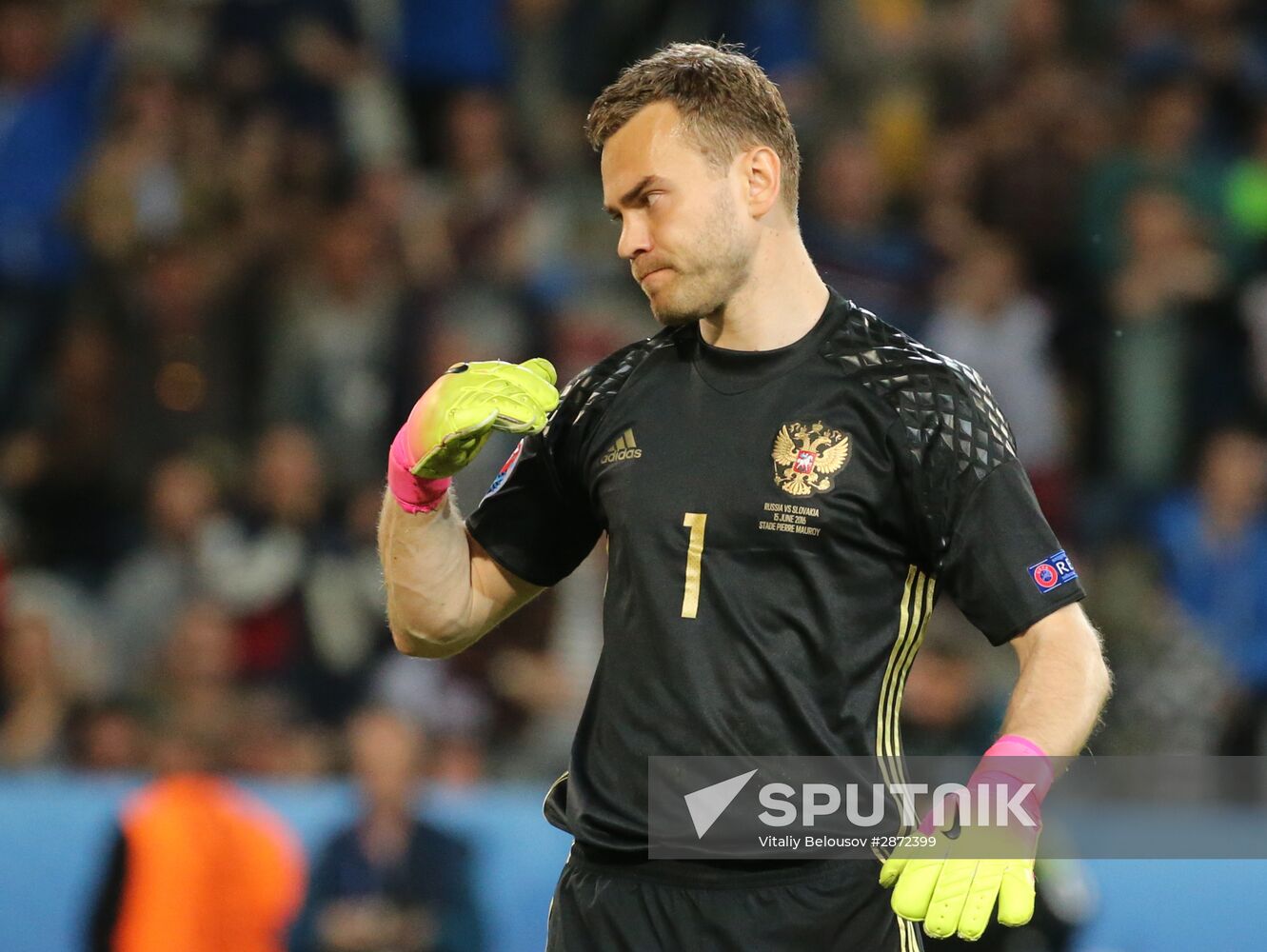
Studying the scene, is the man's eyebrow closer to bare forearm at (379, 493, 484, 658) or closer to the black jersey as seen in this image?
the black jersey

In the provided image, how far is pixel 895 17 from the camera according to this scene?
7676 mm

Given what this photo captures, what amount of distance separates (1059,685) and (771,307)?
758mm

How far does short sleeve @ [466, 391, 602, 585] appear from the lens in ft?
10.2

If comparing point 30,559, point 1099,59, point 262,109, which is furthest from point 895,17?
point 30,559

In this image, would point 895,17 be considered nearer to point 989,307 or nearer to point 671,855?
point 989,307

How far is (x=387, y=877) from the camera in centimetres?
536

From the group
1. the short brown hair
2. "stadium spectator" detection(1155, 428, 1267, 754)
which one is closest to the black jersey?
the short brown hair

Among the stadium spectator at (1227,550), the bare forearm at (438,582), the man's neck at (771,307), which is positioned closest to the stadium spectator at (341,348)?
the stadium spectator at (1227,550)

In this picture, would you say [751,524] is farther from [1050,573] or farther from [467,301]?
[467,301]

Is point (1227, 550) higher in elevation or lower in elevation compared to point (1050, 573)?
lower

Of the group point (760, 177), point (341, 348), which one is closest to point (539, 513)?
point (760, 177)

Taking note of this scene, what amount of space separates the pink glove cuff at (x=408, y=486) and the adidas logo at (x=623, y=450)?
278mm

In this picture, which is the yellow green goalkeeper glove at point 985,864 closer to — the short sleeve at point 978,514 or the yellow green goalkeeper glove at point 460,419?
the short sleeve at point 978,514

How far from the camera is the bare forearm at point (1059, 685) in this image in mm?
2564
